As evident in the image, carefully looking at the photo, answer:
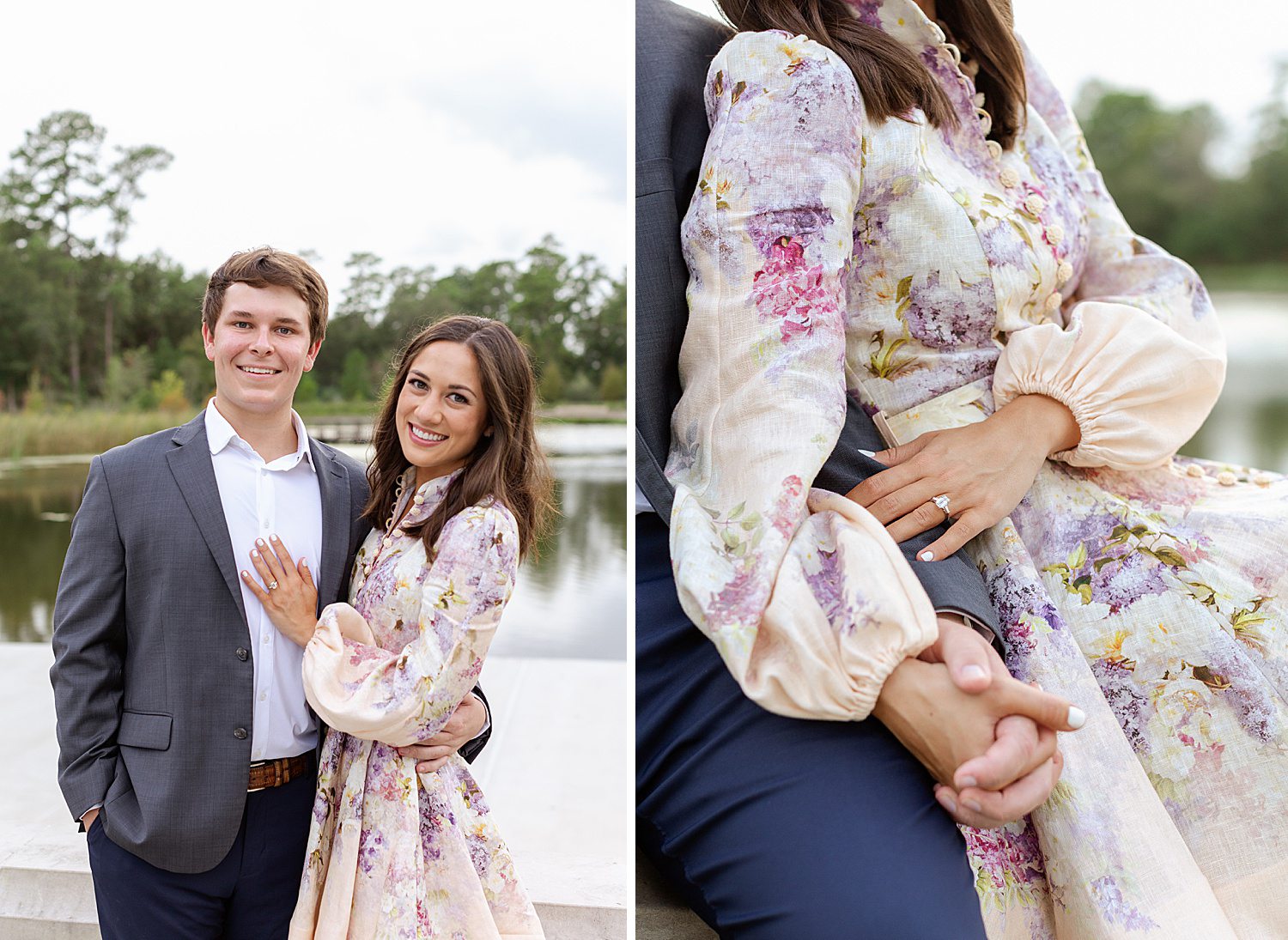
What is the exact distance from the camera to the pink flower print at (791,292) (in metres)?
0.85

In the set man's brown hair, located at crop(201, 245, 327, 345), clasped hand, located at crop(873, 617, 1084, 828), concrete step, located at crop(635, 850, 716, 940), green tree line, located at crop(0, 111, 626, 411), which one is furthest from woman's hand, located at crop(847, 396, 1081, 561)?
green tree line, located at crop(0, 111, 626, 411)

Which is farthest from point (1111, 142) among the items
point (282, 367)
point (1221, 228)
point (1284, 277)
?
point (282, 367)

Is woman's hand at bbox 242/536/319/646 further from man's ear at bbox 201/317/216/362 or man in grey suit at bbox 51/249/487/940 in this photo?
man's ear at bbox 201/317/216/362

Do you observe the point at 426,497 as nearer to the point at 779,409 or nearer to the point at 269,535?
the point at 269,535

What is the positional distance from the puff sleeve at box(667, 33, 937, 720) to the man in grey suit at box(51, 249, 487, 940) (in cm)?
58

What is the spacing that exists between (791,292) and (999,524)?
0.33m

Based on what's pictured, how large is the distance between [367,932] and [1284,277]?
617 cm

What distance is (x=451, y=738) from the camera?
1223 millimetres

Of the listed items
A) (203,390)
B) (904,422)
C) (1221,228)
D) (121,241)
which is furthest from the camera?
(1221,228)

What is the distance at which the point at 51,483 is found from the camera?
4.46 m

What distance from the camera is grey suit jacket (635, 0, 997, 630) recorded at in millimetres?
923

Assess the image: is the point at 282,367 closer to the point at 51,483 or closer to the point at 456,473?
the point at 456,473

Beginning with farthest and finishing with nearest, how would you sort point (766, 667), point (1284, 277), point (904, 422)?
point (1284, 277) → point (904, 422) → point (766, 667)

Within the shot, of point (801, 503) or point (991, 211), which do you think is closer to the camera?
point (801, 503)
